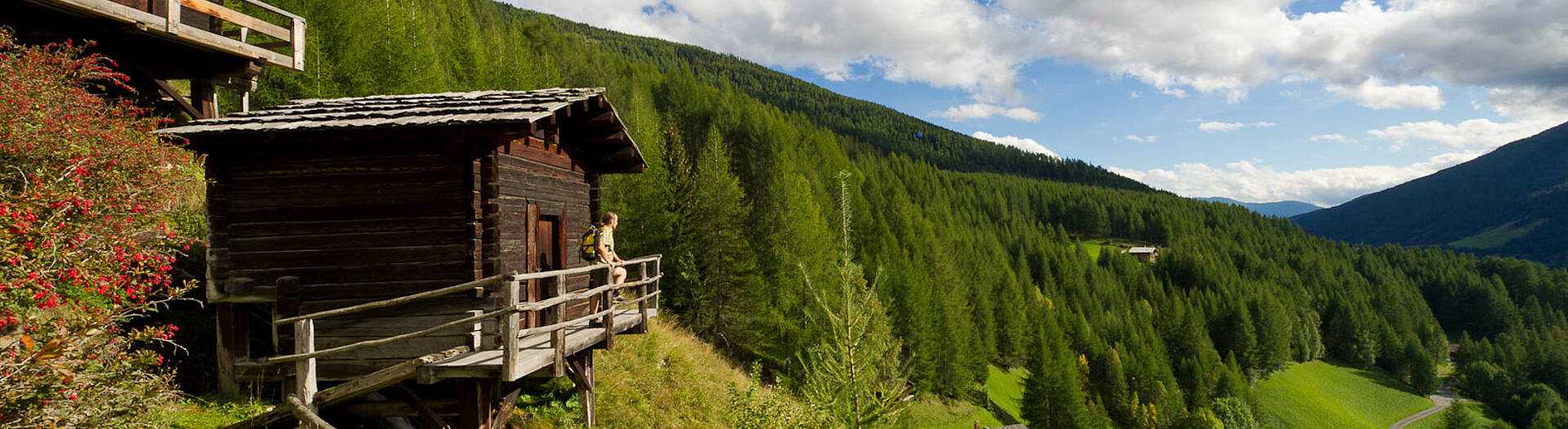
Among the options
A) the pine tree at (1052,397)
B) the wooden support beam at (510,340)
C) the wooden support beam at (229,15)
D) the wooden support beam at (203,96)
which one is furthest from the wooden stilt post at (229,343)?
the pine tree at (1052,397)

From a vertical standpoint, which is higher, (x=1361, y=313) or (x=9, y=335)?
(x=9, y=335)

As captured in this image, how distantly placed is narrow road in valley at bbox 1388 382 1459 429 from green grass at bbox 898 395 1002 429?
177 feet

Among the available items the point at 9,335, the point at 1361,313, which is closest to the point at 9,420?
the point at 9,335

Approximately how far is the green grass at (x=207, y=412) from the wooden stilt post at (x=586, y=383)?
453cm

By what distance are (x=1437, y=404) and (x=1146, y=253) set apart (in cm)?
4870

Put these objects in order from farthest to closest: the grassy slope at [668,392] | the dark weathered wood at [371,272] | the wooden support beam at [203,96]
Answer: the wooden support beam at [203,96], the grassy slope at [668,392], the dark weathered wood at [371,272]

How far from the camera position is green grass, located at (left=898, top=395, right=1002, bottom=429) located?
44656 millimetres

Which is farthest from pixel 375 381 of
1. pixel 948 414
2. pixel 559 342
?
pixel 948 414

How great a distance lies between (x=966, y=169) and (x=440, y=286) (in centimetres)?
18696

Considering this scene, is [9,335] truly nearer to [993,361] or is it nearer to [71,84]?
[71,84]

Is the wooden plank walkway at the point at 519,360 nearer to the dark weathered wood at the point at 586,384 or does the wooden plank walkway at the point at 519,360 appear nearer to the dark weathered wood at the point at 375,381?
the dark weathered wood at the point at 375,381

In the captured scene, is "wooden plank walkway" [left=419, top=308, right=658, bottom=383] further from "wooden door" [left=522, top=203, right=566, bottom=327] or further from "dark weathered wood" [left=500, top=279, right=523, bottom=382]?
"wooden door" [left=522, top=203, right=566, bottom=327]

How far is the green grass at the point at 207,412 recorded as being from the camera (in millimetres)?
9016

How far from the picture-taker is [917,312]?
4625 cm
